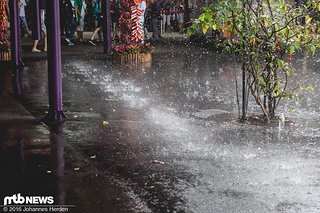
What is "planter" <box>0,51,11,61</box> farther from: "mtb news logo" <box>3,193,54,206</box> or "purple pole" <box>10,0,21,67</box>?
"mtb news logo" <box>3,193,54,206</box>

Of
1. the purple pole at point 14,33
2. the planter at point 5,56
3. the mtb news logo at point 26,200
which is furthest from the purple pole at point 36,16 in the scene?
the mtb news logo at point 26,200

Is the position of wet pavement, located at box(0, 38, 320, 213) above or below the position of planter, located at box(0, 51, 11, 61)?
below

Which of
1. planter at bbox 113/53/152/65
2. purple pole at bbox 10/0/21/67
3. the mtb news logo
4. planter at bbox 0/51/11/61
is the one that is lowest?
the mtb news logo

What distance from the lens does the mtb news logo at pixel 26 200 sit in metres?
5.55

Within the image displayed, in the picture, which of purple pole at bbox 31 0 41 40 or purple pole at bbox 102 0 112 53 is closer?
purple pole at bbox 31 0 41 40

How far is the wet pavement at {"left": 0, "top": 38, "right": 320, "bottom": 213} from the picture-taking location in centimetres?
575

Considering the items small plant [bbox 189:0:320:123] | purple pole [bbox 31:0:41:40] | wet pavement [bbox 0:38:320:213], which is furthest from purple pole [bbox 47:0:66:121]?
purple pole [bbox 31:0:41:40]

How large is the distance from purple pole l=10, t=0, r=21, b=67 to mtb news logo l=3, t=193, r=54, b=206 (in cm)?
1008

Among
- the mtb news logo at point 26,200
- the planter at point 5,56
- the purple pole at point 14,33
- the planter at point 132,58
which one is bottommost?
the mtb news logo at point 26,200

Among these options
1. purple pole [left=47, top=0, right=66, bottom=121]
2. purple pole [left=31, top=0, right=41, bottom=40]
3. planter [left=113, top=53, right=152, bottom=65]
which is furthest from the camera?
planter [left=113, top=53, right=152, bottom=65]

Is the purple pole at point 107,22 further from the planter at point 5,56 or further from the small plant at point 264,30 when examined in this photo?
the small plant at point 264,30

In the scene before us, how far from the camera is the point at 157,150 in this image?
758cm

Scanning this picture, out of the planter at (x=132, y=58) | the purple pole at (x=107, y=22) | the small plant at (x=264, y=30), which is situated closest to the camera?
the small plant at (x=264, y=30)

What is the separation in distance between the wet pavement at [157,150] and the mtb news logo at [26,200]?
0.10 meters
